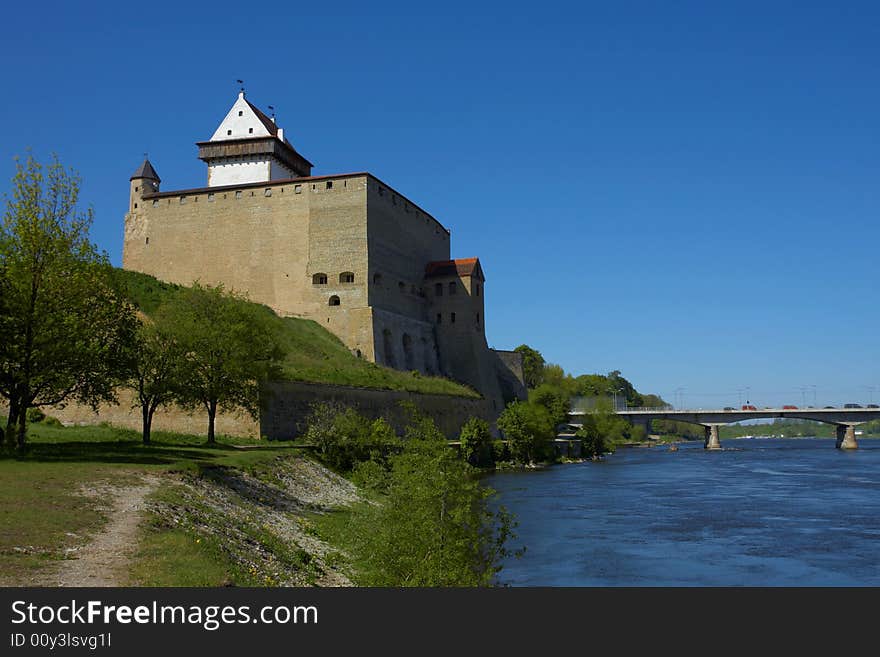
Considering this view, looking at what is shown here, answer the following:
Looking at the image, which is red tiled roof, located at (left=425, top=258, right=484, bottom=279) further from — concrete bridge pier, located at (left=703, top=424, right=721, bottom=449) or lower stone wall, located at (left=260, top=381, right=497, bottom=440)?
concrete bridge pier, located at (left=703, top=424, right=721, bottom=449)

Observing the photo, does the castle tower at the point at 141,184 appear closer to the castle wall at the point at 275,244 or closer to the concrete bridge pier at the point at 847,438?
the castle wall at the point at 275,244

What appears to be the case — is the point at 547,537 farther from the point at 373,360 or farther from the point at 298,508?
the point at 373,360

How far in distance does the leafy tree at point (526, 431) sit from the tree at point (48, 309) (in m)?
32.1

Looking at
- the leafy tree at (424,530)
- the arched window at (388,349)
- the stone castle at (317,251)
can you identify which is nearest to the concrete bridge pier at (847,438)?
the stone castle at (317,251)

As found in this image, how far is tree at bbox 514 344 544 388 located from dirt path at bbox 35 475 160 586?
75.4 m

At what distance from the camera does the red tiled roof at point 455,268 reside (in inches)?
2302

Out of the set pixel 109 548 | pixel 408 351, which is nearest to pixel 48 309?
pixel 109 548

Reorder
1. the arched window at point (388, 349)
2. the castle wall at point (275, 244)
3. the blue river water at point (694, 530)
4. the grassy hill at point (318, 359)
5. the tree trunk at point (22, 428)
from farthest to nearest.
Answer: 1. the arched window at point (388, 349)
2. the castle wall at point (275, 244)
3. the grassy hill at point (318, 359)
4. the tree trunk at point (22, 428)
5. the blue river water at point (694, 530)

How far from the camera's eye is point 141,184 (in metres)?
56.0

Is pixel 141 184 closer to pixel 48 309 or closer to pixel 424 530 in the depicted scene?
pixel 48 309

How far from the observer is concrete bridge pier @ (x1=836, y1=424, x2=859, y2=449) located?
81.3 metres
